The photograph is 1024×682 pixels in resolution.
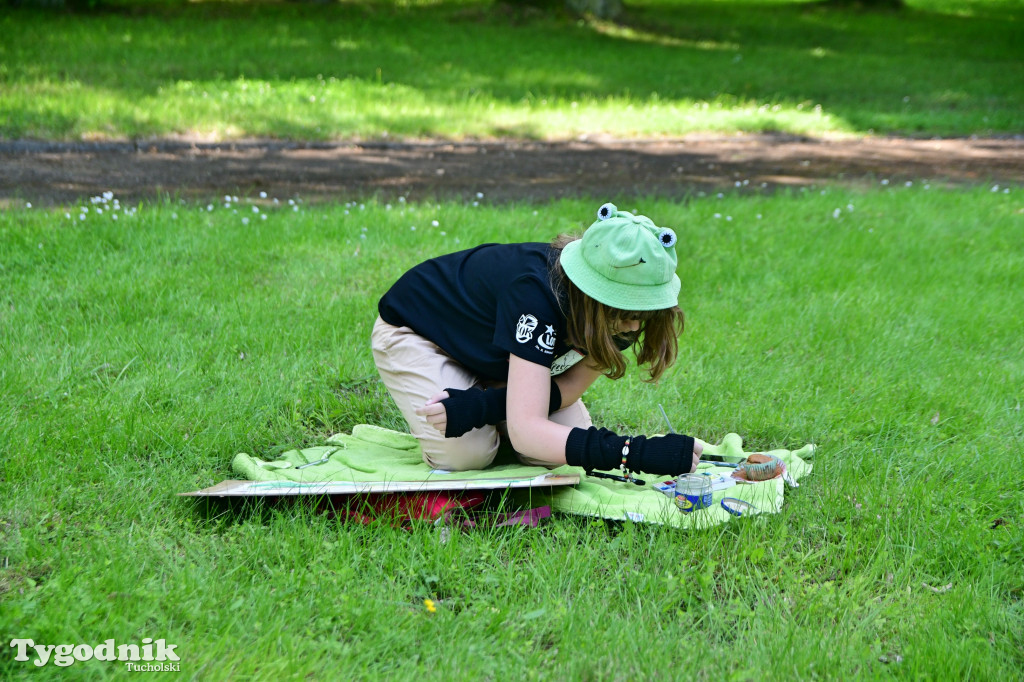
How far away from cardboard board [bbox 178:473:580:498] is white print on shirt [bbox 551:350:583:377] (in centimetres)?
34

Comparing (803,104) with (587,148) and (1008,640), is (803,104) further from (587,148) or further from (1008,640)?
(1008,640)

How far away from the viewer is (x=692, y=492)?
294cm

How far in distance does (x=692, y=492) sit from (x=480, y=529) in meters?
0.71

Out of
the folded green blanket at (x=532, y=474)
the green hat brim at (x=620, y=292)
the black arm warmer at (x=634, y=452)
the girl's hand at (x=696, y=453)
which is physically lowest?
the folded green blanket at (x=532, y=474)

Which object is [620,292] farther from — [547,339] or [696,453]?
[696,453]

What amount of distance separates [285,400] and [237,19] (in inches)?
522

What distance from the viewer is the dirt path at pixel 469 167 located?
683 centimetres

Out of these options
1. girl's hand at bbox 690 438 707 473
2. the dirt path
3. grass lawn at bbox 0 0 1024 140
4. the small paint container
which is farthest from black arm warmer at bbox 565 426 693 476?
grass lawn at bbox 0 0 1024 140

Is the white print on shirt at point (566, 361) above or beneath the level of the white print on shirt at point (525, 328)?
beneath

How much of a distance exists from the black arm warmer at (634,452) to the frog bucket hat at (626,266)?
383mm

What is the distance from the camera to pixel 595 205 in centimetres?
647

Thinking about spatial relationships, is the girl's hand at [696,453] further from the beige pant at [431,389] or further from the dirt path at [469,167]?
the dirt path at [469,167]

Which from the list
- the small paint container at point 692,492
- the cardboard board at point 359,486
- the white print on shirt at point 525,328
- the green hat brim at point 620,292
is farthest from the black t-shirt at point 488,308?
the small paint container at point 692,492

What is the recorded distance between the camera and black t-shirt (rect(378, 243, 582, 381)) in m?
2.64
